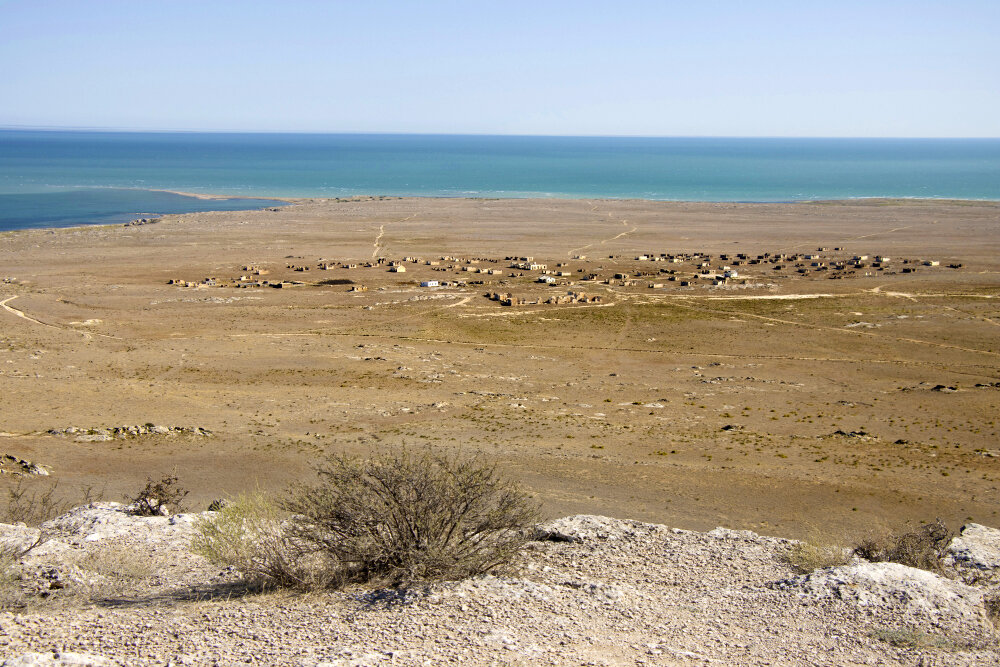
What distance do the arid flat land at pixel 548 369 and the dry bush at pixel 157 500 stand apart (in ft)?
4.65

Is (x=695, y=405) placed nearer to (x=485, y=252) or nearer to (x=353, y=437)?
(x=353, y=437)

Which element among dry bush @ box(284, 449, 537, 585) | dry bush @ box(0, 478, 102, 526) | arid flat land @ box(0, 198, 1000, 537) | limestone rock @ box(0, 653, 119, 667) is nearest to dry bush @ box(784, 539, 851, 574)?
arid flat land @ box(0, 198, 1000, 537)

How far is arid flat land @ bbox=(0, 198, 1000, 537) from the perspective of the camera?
2125 cm

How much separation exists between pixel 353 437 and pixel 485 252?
162ft

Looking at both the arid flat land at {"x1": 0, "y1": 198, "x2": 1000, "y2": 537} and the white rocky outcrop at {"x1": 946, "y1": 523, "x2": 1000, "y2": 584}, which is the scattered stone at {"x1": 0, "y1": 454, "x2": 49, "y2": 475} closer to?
the arid flat land at {"x1": 0, "y1": 198, "x2": 1000, "y2": 537}

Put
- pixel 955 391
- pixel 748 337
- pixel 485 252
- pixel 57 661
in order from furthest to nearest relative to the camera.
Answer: pixel 485 252, pixel 748 337, pixel 955 391, pixel 57 661

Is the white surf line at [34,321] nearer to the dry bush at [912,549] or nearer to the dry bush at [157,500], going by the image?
the dry bush at [157,500]

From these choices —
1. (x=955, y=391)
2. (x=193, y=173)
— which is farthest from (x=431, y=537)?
(x=193, y=173)

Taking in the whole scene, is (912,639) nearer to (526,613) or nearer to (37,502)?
(526,613)

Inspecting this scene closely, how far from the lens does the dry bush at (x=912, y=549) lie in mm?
14242

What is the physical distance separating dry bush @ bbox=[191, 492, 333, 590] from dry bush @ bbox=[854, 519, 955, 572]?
999 cm

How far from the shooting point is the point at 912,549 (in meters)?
14.4

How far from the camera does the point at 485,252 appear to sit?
238 feet

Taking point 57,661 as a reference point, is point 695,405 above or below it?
below
